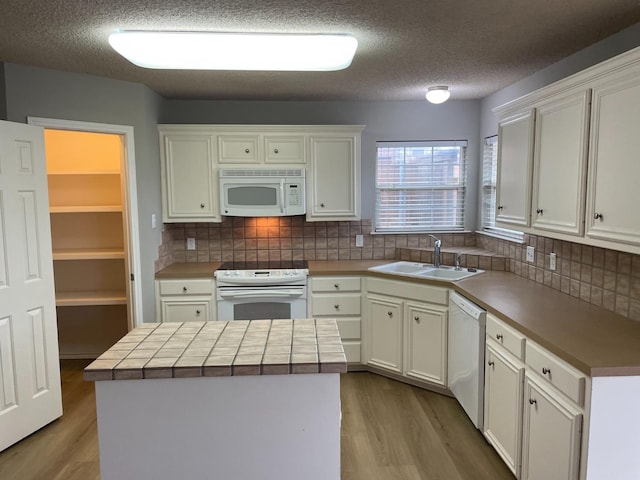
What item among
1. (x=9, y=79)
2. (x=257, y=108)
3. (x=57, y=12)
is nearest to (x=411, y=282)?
(x=257, y=108)

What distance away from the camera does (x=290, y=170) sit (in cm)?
395

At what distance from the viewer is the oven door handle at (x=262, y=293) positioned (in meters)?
3.78

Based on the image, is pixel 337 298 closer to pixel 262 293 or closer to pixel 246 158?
pixel 262 293

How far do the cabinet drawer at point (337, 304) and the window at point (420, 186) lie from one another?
→ 2.87 feet

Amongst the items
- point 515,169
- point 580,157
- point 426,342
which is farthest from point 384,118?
point 580,157

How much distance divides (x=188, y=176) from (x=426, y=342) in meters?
2.43

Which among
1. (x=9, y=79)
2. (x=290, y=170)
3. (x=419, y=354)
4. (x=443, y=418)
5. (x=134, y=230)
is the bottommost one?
(x=443, y=418)

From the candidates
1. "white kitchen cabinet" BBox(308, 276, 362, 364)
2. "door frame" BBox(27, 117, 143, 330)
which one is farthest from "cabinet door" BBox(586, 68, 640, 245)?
"door frame" BBox(27, 117, 143, 330)

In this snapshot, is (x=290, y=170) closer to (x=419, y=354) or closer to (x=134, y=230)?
(x=134, y=230)

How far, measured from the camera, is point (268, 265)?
13.5 ft

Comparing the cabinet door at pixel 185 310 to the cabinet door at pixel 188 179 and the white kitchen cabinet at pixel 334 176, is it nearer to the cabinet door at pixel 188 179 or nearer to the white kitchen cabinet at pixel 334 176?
the cabinet door at pixel 188 179

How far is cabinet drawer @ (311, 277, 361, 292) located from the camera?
3.84 m

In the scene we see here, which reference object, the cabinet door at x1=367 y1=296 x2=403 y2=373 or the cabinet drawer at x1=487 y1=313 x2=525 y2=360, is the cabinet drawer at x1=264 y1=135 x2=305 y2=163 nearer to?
the cabinet door at x1=367 y1=296 x2=403 y2=373

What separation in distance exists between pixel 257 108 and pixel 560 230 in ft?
9.35
